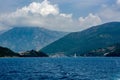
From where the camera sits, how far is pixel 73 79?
105 metres

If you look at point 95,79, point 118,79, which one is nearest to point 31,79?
point 95,79

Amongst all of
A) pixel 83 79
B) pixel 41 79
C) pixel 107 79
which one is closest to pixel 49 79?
pixel 41 79

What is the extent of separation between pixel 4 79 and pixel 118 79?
37.6 m

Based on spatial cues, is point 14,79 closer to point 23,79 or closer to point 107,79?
point 23,79

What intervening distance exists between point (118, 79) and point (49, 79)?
74.9ft

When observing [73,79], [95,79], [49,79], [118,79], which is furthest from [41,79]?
[118,79]

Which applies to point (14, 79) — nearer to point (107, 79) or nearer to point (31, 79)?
point (31, 79)

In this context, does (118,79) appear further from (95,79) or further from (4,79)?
(4,79)

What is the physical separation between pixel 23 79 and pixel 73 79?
54.5 feet

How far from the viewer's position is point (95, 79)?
107 m

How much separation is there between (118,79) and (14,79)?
112ft

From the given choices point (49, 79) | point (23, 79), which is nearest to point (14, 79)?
point (23, 79)

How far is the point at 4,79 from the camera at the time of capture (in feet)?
341

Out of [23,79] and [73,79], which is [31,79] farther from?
[73,79]
